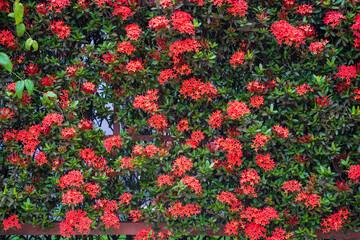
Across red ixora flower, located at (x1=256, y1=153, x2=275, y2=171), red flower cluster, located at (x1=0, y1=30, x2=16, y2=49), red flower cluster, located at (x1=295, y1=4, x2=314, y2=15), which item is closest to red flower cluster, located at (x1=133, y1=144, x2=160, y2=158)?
red ixora flower, located at (x1=256, y1=153, x2=275, y2=171)

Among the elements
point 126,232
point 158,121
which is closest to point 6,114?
point 158,121

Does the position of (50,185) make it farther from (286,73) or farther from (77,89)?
(286,73)

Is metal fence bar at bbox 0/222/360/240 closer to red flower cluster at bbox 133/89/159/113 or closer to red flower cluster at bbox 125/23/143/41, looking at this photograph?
red flower cluster at bbox 133/89/159/113

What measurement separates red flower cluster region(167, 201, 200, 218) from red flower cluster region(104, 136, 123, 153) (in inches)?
34.5

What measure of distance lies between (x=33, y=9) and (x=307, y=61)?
310 centimetres

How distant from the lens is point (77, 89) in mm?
3451

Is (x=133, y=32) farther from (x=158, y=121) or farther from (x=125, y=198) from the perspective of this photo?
(x=125, y=198)

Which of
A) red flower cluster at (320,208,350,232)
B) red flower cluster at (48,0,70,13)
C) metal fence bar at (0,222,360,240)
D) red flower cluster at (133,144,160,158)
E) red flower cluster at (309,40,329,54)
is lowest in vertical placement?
metal fence bar at (0,222,360,240)

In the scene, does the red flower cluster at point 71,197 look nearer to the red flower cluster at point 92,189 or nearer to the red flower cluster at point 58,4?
the red flower cluster at point 92,189

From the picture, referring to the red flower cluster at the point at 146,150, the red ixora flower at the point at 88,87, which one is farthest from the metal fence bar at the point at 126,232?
the red ixora flower at the point at 88,87

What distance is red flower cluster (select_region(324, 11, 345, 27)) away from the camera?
3193mm

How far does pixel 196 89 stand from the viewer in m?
3.35

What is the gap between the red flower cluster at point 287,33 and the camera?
3.17 meters

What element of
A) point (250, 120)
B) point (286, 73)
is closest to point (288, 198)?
point (250, 120)
